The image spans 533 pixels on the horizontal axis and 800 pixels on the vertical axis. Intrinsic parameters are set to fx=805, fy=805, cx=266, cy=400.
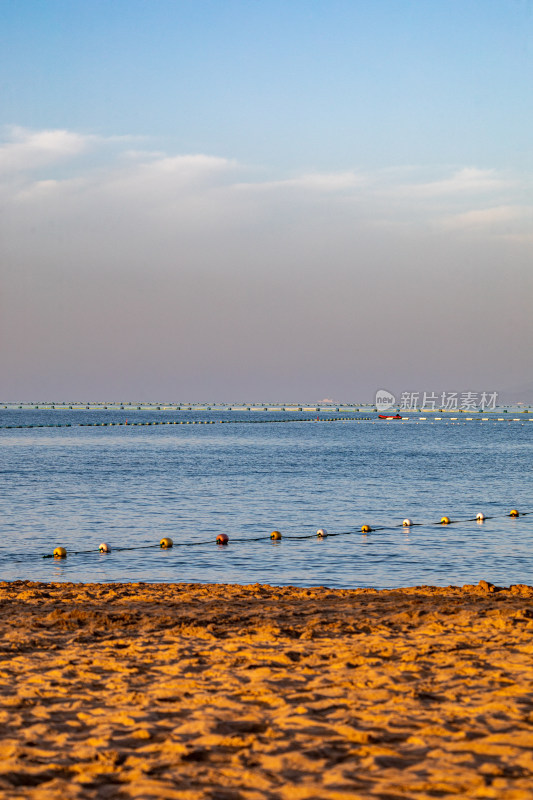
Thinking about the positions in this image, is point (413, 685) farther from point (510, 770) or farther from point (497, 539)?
point (497, 539)

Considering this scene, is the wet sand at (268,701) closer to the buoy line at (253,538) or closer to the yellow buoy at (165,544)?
the buoy line at (253,538)

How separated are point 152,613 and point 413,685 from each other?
219 inches

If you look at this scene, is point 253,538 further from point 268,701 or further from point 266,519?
point 268,701

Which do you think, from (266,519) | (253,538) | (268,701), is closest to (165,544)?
(253,538)

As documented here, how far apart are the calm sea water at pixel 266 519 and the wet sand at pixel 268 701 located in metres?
6.62

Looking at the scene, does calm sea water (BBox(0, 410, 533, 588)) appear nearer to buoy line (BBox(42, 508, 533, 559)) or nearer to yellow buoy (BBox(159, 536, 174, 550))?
buoy line (BBox(42, 508, 533, 559))

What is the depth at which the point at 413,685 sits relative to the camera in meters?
8.70

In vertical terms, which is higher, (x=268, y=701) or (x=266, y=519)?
(x=268, y=701)

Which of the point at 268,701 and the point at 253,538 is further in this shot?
the point at 253,538

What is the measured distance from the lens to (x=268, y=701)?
8203 millimetres

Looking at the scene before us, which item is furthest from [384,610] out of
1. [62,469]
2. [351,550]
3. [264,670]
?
[62,469]

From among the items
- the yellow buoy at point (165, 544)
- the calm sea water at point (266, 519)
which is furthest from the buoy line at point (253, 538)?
the calm sea water at point (266, 519)

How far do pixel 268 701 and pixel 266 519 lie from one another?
73.7 feet

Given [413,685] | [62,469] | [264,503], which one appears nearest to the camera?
[413,685]
